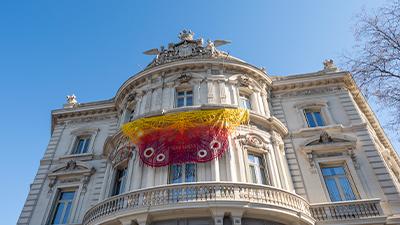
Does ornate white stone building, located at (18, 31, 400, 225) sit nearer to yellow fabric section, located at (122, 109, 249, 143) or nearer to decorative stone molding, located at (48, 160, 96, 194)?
decorative stone molding, located at (48, 160, 96, 194)

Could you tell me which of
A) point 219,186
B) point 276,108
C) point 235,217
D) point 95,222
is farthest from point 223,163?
point 276,108

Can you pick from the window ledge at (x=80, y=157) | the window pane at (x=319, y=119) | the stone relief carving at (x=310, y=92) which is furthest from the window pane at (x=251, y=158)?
the window ledge at (x=80, y=157)

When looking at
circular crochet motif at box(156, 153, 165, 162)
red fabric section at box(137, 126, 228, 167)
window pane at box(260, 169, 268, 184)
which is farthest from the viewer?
window pane at box(260, 169, 268, 184)

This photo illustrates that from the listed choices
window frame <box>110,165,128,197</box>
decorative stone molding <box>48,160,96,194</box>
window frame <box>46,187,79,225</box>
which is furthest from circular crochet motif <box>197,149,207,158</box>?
window frame <box>46,187,79,225</box>

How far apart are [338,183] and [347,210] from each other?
223cm

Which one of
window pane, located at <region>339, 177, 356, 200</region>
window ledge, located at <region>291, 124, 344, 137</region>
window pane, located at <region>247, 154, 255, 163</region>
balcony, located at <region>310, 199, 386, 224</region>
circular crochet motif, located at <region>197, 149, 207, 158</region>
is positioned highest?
window ledge, located at <region>291, 124, 344, 137</region>

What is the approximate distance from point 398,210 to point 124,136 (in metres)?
14.8

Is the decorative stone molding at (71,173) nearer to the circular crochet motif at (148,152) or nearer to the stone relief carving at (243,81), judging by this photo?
the circular crochet motif at (148,152)

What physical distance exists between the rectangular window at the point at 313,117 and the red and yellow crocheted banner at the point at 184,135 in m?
5.52

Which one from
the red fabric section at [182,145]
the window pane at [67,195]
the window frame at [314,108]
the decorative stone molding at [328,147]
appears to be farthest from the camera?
the window frame at [314,108]

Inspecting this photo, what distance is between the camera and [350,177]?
16.1 metres

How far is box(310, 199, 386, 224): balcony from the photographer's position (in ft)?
45.3

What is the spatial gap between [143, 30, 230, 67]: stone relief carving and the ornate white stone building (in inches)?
4.0

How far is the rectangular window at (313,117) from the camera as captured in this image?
19.5 metres
